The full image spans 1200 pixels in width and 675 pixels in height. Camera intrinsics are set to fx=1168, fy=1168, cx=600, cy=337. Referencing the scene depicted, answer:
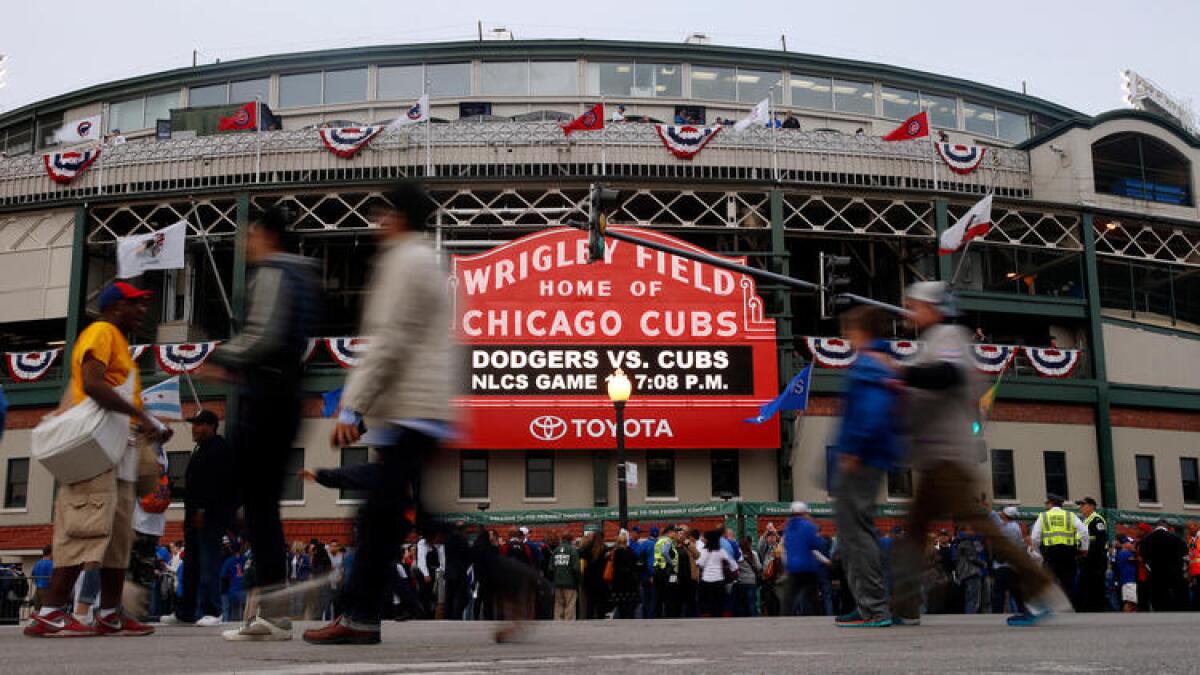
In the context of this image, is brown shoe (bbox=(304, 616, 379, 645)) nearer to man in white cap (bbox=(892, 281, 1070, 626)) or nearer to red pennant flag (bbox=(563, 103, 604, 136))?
man in white cap (bbox=(892, 281, 1070, 626))

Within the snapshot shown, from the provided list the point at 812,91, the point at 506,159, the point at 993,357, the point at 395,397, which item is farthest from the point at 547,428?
the point at 395,397

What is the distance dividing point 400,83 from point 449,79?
5.67 feet

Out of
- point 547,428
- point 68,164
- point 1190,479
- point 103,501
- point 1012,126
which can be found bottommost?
point 103,501

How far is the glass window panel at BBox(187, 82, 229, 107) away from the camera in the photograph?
42.3 m

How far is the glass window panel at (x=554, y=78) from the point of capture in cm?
4078

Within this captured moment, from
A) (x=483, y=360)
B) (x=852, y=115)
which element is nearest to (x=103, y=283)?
(x=483, y=360)

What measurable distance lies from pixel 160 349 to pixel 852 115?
24911 millimetres

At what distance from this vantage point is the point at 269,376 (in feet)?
19.6

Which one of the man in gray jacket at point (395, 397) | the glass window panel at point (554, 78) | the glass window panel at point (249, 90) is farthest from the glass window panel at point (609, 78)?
the man in gray jacket at point (395, 397)

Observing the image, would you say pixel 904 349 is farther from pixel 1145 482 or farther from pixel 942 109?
pixel 942 109

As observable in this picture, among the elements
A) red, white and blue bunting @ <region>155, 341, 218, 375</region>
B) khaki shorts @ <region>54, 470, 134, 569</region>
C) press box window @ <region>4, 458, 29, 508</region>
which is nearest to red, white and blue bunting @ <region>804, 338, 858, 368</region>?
red, white and blue bunting @ <region>155, 341, 218, 375</region>

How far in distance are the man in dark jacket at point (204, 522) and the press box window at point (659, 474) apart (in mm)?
20847

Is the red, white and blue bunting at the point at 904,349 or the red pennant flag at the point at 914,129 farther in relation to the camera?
the red pennant flag at the point at 914,129

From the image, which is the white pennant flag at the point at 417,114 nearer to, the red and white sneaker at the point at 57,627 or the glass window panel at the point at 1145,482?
the glass window panel at the point at 1145,482
